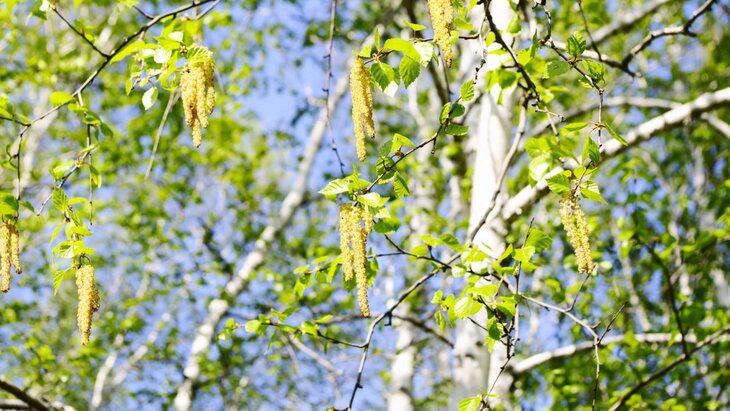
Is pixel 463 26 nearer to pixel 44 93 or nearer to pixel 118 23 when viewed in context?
pixel 118 23

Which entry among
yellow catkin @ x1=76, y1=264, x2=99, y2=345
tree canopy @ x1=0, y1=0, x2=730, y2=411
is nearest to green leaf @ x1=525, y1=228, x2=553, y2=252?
tree canopy @ x1=0, y1=0, x2=730, y2=411

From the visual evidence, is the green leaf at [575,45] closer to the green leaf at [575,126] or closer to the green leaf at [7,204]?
the green leaf at [575,126]

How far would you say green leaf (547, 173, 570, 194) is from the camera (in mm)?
1819

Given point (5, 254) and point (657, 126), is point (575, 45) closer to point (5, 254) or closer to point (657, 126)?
point (657, 126)

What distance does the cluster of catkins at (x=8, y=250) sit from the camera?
6.59 ft

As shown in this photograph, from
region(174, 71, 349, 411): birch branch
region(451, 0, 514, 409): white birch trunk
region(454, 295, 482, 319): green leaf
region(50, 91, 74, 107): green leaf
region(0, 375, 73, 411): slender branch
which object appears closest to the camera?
region(454, 295, 482, 319): green leaf

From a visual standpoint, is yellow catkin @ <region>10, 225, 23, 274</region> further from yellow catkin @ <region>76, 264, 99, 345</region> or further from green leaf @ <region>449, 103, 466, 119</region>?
green leaf @ <region>449, 103, 466, 119</region>

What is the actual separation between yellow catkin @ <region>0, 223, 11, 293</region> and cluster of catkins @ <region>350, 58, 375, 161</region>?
44.9 inches

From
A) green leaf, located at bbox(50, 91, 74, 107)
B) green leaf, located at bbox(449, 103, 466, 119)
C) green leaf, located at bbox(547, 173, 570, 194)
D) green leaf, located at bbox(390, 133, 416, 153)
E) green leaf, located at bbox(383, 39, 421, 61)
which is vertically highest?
green leaf, located at bbox(50, 91, 74, 107)

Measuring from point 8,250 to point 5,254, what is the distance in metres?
0.04

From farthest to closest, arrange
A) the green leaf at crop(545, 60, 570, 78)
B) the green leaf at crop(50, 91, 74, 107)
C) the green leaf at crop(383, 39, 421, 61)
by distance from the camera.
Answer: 1. the green leaf at crop(50, 91, 74, 107)
2. the green leaf at crop(545, 60, 570, 78)
3. the green leaf at crop(383, 39, 421, 61)

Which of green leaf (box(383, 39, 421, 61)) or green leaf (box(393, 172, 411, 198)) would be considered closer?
Answer: green leaf (box(383, 39, 421, 61))

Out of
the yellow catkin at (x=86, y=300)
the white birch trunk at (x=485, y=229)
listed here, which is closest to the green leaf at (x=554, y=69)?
the white birch trunk at (x=485, y=229)

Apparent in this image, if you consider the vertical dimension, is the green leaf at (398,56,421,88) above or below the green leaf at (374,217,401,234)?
above
